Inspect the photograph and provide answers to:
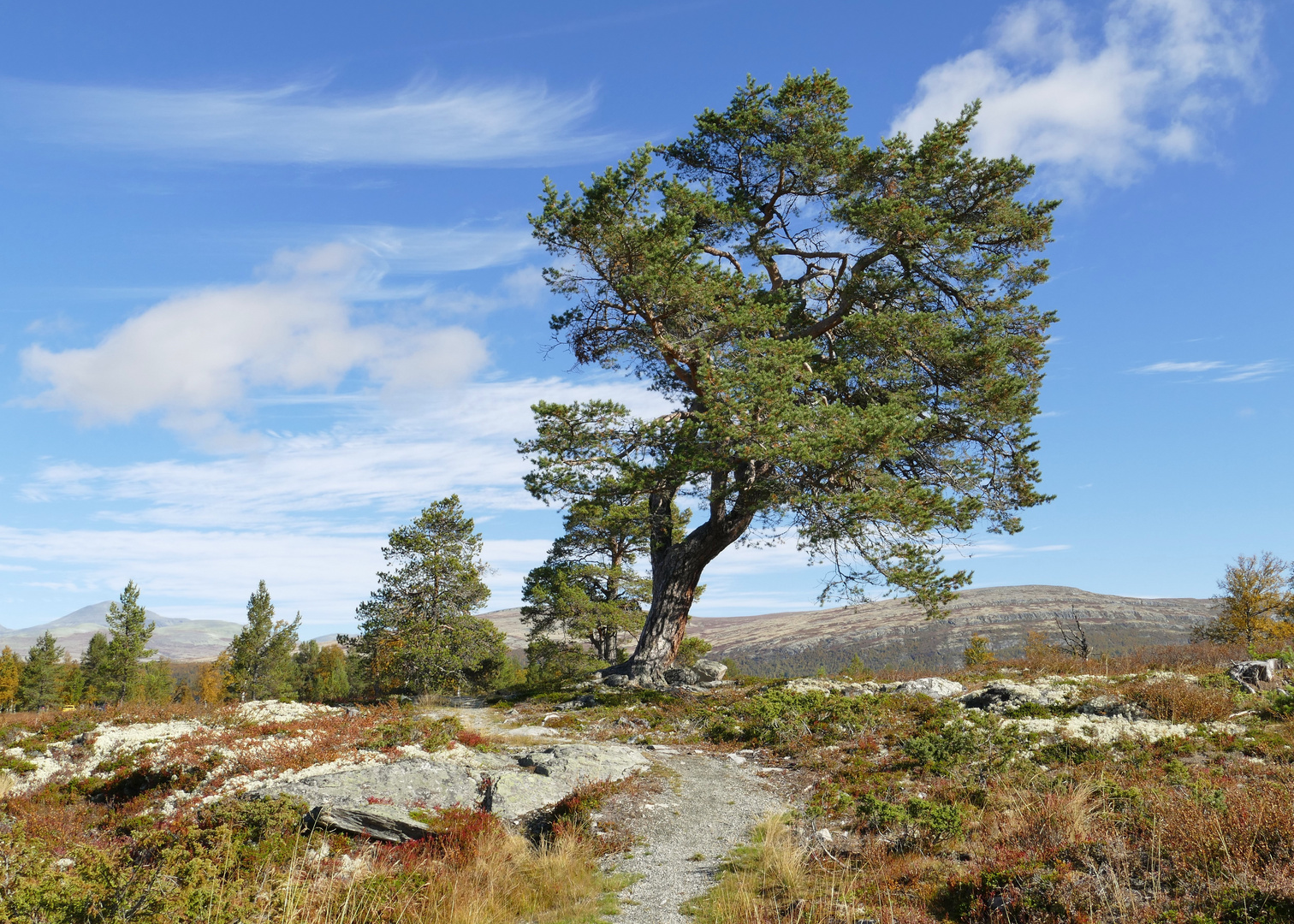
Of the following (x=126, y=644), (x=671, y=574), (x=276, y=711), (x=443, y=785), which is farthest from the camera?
(x=126, y=644)

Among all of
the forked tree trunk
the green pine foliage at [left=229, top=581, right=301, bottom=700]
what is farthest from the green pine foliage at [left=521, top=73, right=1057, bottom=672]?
the green pine foliage at [left=229, top=581, right=301, bottom=700]

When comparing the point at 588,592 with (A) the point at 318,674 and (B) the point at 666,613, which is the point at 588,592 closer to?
(B) the point at 666,613

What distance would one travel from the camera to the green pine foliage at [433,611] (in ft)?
91.6

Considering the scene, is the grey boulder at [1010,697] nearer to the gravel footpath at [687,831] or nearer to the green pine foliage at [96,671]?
the gravel footpath at [687,831]

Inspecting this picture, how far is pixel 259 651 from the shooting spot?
179 ft

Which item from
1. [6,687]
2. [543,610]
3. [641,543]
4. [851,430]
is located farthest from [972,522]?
[6,687]

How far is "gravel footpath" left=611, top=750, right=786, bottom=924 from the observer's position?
758 cm

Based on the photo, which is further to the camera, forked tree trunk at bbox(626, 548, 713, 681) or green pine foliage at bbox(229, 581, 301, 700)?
green pine foliage at bbox(229, 581, 301, 700)

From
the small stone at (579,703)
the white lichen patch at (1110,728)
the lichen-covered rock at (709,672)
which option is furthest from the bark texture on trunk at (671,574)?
the white lichen patch at (1110,728)

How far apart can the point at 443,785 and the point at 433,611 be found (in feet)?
63.9

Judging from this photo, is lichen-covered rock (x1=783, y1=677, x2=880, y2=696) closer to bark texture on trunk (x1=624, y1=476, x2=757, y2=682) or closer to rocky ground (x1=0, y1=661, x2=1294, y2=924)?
rocky ground (x1=0, y1=661, x2=1294, y2=924)

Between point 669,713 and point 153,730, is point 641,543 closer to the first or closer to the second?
point 669,713

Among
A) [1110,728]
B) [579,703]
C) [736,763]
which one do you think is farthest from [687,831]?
[579,703]

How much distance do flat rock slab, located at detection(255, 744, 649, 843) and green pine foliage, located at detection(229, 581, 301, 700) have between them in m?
49.1
